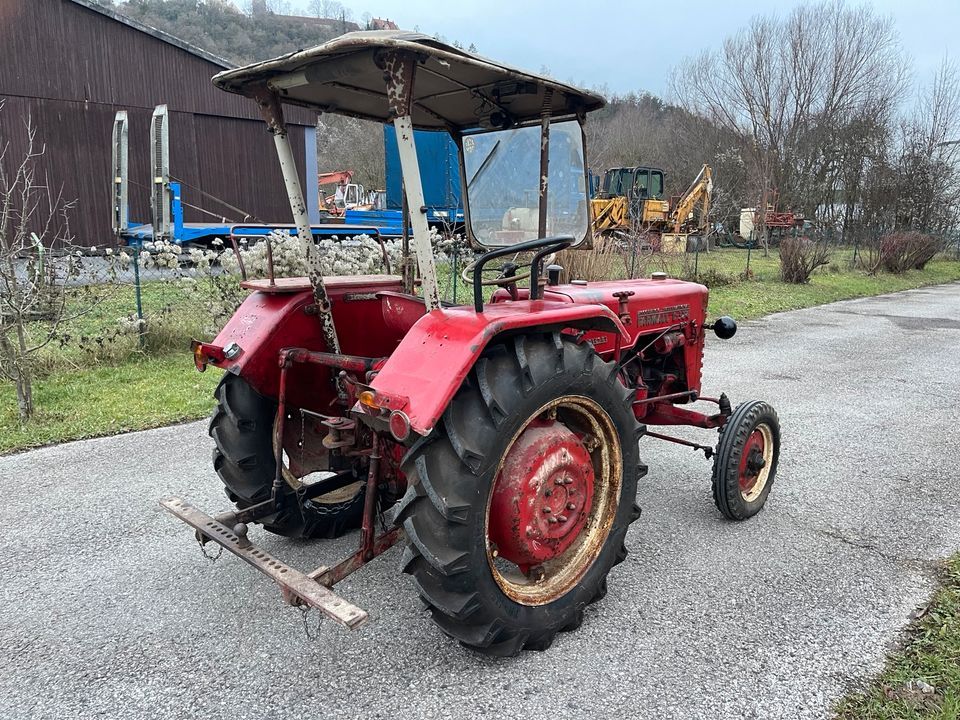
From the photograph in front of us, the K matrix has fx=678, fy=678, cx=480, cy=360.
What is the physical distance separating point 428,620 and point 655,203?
22572mm

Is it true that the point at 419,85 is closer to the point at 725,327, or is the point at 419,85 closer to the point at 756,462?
the point at 725,327

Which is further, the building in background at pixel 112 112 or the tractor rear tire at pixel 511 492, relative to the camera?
the building in background at pixel 112 112

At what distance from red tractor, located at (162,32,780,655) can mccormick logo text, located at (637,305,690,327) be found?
0.05 feet

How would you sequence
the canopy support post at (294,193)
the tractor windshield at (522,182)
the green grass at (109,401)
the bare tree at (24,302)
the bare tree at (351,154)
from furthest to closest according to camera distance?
the bare tree at (351,154) → the bare tree at (24,302) → the green grass at (109,401) → the tractor windshield at (522,182) → the canopy support post at (294,193)

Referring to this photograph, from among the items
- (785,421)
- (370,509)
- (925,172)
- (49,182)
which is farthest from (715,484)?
(925,172)

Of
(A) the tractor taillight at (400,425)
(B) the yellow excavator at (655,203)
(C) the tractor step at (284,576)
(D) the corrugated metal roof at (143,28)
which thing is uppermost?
(D) the corrugated metal roof at (143,28)

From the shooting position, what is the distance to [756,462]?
3.69 m

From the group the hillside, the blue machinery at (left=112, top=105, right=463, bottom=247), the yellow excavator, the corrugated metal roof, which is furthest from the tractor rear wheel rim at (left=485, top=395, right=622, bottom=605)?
the hillside

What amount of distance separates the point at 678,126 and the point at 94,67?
28015 millimetres

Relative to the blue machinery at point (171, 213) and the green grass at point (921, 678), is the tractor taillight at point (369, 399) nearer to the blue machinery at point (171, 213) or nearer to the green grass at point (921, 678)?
the green grass at point (921, 678)

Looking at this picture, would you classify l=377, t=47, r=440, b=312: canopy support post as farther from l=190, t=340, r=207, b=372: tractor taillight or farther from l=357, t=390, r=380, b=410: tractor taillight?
l=190, t=340, r=207, b=372: tractor taillight

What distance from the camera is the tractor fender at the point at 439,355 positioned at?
7.29 ft

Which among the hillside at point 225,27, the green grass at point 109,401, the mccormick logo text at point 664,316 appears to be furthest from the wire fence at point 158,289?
the hillside at point 225,27

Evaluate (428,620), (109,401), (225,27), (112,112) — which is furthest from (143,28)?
(225,27)
